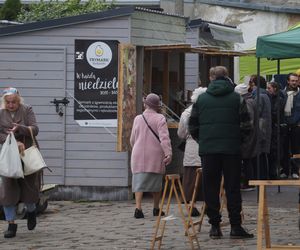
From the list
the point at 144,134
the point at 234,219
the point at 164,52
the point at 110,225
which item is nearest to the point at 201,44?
the point at 164,52

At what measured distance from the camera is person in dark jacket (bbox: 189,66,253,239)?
400 inches

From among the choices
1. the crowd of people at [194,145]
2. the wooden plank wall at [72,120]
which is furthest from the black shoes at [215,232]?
the wooden plank wall at [72,120]

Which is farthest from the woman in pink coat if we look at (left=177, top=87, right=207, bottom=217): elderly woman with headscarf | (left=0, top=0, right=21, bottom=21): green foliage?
(left=0, top=0, right=21, bottom=21): green foliage

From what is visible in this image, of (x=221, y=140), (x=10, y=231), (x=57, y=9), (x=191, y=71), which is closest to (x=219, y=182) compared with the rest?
(x=221, y=140)

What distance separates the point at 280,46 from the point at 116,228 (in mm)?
3226

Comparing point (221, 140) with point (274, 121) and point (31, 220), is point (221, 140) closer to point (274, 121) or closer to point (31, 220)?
point (31, 220)

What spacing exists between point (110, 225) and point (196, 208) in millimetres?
1531

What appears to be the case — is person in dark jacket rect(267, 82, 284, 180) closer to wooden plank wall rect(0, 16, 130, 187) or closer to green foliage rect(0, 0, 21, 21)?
wooden plank wall rect(0, 16, 130, 187)

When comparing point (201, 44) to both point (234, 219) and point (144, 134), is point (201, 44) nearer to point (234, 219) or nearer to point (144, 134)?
point (144, 134)

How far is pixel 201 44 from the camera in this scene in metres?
18.4

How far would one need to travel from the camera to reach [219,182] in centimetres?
1034

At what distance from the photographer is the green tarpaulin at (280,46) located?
1181cm

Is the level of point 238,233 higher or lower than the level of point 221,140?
lower

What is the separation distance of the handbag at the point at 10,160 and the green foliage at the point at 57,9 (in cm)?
1159
